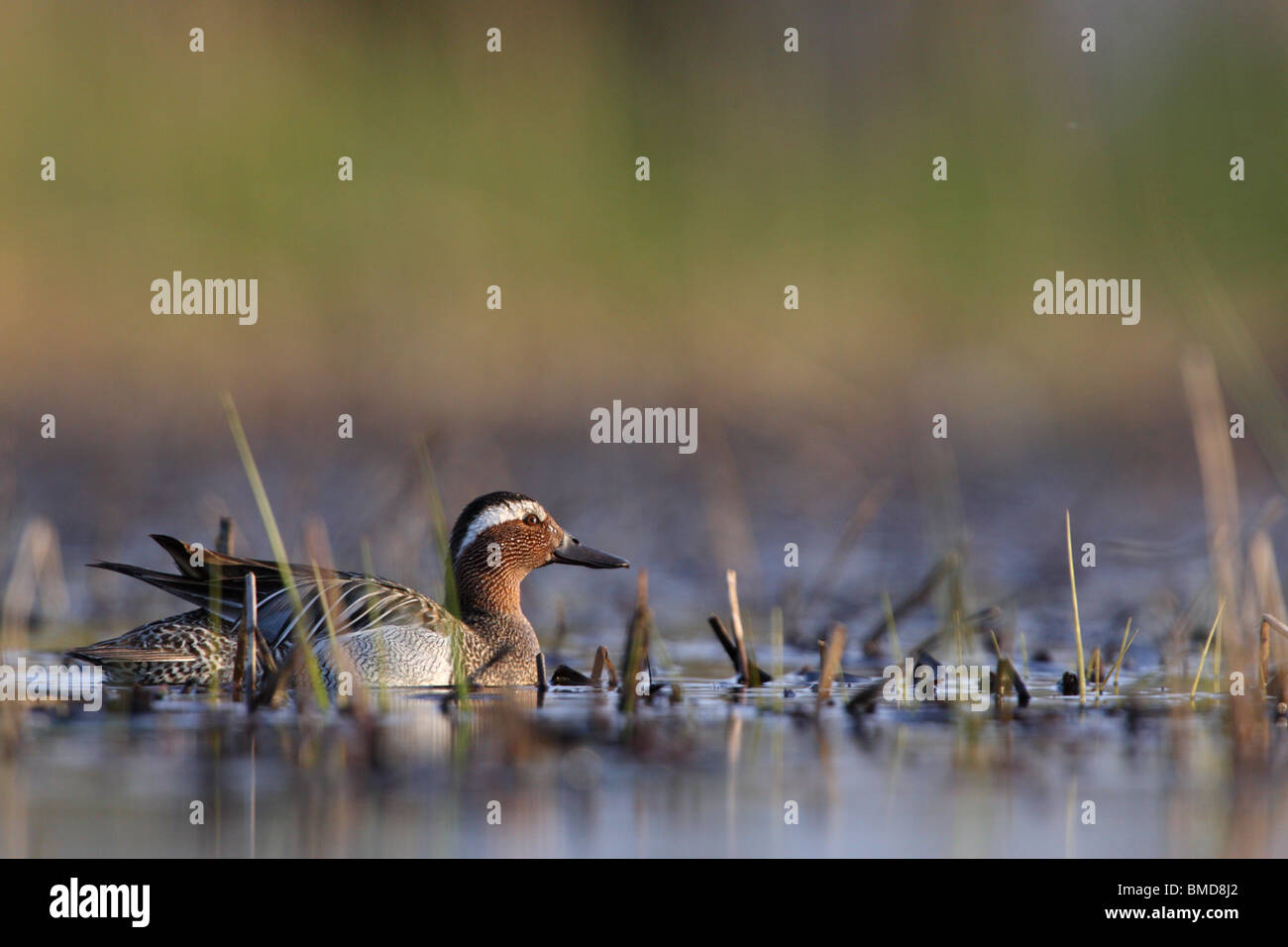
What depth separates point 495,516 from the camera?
25.0 feet

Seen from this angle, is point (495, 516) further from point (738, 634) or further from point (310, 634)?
point (738, 634)

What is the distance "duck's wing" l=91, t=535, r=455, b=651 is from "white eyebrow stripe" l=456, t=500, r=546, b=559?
784mm

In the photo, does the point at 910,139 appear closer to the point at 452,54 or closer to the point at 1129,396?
the point at 1129,396

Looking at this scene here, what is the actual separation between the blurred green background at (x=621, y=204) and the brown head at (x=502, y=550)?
3.67 metres

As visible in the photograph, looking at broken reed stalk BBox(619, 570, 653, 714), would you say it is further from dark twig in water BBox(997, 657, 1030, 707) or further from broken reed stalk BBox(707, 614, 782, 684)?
dark twig in water BBox(997, 657, 1030, 707)

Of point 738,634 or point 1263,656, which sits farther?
point 738,634

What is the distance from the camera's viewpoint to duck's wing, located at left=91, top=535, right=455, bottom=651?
6.71 metres

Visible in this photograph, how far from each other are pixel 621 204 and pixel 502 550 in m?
4.77

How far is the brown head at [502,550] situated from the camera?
7641 millimetres
